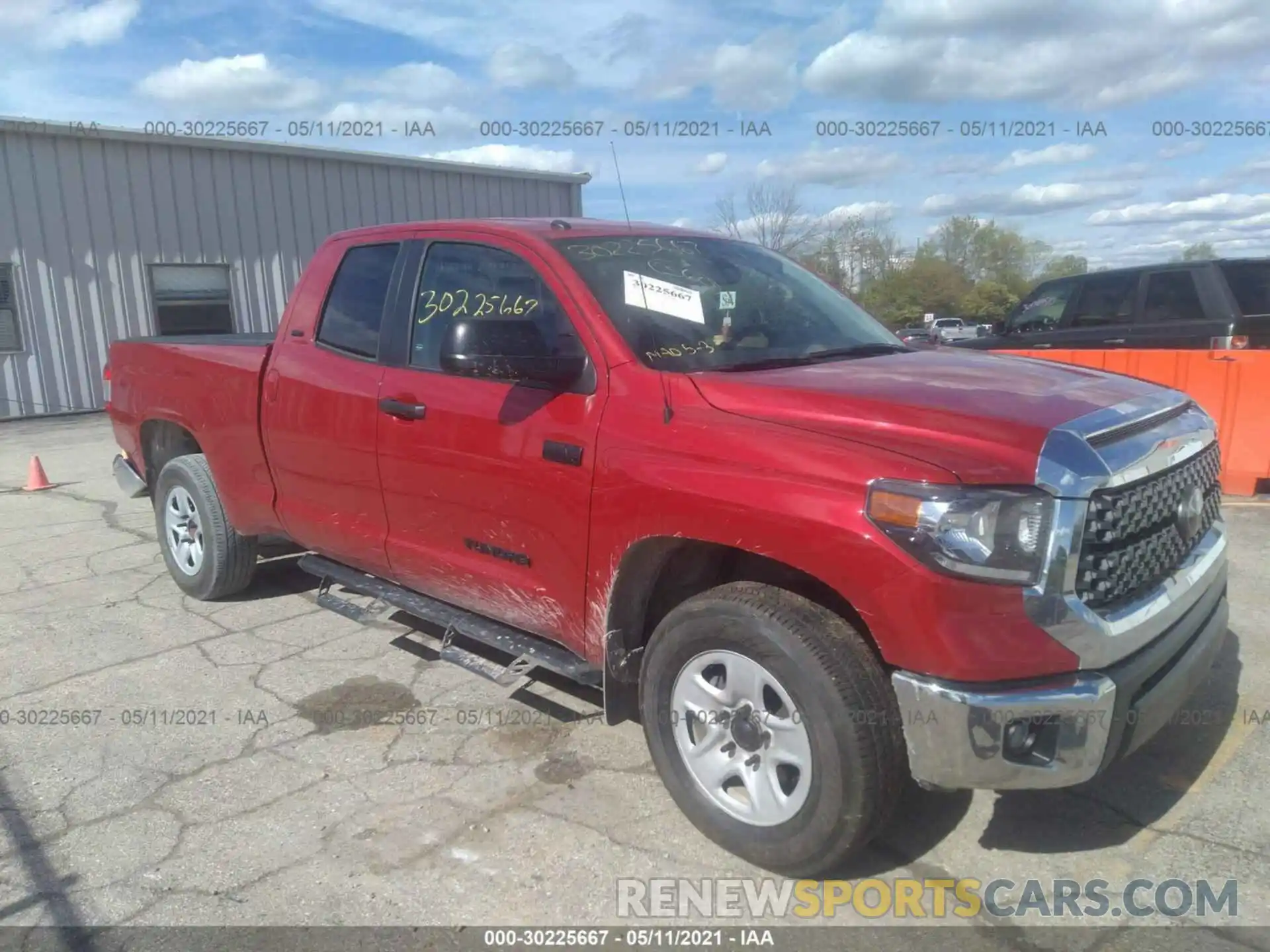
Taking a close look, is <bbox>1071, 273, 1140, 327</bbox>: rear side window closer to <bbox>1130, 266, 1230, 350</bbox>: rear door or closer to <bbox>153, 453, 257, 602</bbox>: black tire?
<bbox>1130, 266, 1230, 350</bbox>: rear door

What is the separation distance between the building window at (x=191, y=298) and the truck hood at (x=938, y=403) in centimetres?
1498

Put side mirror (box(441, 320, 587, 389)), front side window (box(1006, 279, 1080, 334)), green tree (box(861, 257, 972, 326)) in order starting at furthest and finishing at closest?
green tree (box(861, 257, 972, 326)) < front side window (box(1006, 279, 1080, 334)) < side mirror (box(441, 320, 587, 389))

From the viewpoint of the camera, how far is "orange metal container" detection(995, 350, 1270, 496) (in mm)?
7164

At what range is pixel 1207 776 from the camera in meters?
3.35

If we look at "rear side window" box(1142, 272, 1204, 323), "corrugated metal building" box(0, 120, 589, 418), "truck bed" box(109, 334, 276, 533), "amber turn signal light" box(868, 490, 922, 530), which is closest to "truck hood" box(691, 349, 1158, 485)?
"amber turn signal light" box(868, 490, 922, 530)

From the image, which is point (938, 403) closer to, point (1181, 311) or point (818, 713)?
point (818, 713)

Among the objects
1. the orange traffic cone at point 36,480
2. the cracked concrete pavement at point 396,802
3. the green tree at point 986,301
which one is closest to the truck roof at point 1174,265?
the cracked concrete pavement at point 396,802

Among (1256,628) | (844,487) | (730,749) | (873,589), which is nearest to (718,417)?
(844,487)

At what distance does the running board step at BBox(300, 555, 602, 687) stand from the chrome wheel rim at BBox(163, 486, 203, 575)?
115 cm

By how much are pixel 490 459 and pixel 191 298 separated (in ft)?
48.7

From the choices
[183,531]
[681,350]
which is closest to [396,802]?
[681,350]

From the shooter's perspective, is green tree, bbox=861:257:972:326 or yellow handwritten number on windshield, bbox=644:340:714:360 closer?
yellow handwritten number on windshield, bbox=644:340:714:360

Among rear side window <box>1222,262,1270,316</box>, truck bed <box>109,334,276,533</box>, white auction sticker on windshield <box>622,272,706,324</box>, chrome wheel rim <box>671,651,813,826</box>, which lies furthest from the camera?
rear side window <box>1222,262,1270,316</box>

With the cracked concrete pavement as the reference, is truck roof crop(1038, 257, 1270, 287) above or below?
above
